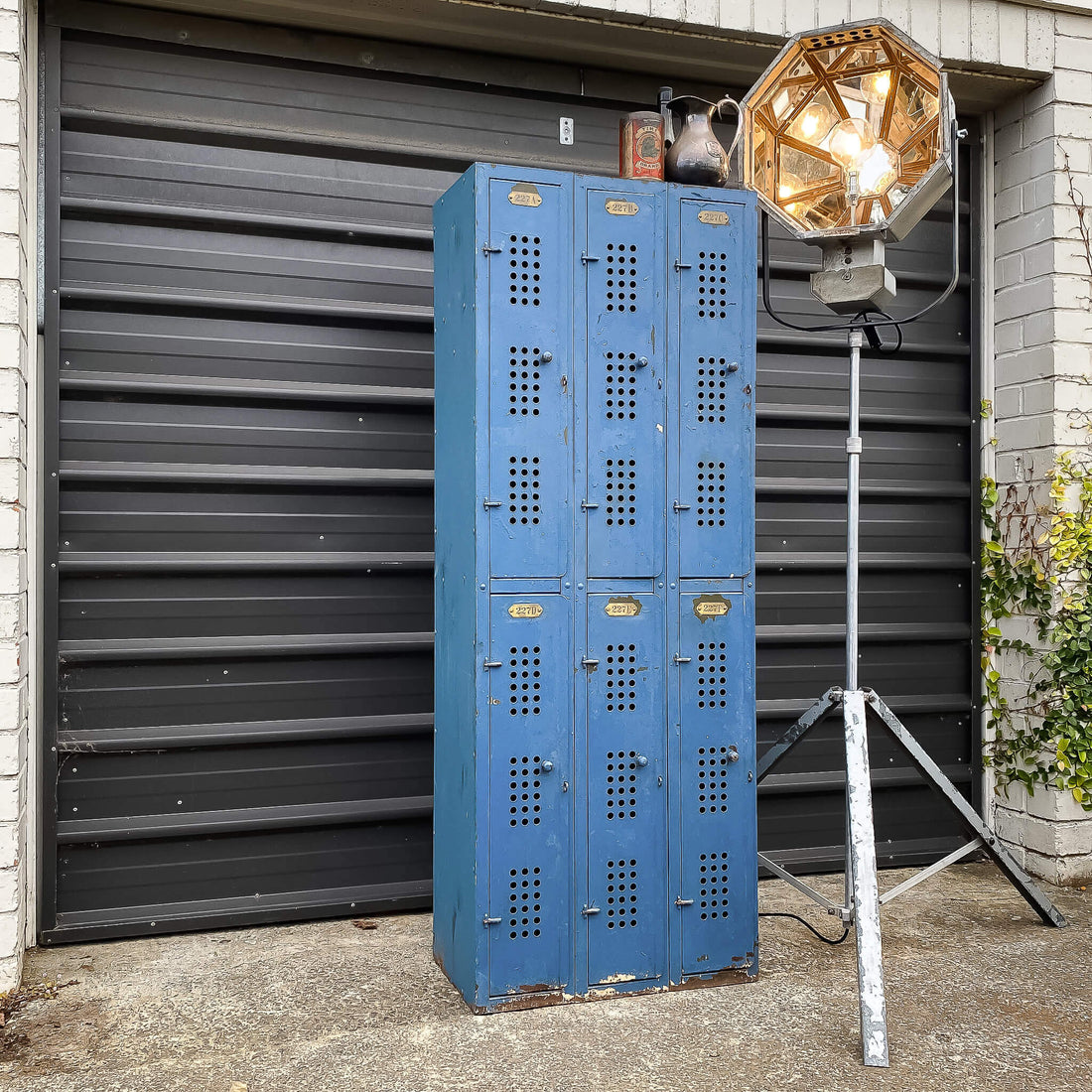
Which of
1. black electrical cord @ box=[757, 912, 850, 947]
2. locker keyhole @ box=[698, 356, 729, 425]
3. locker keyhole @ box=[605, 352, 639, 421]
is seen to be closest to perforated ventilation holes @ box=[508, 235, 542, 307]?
locker keyhole @ box=[605, 352, 639, 421]

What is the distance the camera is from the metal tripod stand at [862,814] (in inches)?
111

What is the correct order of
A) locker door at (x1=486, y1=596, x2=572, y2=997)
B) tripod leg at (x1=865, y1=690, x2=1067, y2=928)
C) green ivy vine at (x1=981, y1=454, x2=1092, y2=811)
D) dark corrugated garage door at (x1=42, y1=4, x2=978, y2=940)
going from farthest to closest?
green ivy vine at (x1=981, y1=454, x2=1092, y2=811), dark corrugated garage door at (x1=42, y1=4, x2=978, y2=940), tripod leg at (x1=865, y1=690, x2=1067, y2=928), locker door at (x1=486, y1=596, x2=572, y2=997)

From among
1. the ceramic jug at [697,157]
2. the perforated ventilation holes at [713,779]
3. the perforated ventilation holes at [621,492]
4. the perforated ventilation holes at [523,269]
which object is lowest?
the perforated ventilation holes at [713,779]

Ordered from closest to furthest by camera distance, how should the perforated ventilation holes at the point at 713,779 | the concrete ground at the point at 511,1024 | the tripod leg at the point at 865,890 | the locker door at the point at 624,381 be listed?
the concrete ground at the point at 511,1024
the tripod leg at the point at 865,890
the locker door at the point at 624,381
the perforated ventilation holes at the point at 713,779

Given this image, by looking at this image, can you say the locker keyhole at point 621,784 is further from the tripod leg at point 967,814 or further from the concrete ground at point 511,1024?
the tripod leg at point 967,814

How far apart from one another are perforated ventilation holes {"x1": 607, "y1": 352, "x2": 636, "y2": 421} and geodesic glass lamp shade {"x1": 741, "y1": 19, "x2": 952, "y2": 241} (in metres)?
0.71

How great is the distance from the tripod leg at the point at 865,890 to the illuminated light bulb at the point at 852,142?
5.62ft

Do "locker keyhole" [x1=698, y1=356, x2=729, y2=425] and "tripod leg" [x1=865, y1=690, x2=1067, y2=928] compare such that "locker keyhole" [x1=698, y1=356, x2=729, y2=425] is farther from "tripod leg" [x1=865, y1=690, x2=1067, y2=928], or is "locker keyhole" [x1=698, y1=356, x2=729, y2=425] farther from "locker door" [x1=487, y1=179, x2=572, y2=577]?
"tripod leg" [x1=865, y1=690, x2=1067, y2=928]

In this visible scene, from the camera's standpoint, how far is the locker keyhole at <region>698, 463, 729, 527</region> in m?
3.22

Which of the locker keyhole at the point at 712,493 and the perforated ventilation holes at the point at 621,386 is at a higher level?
the perforated ventilation holes at the point at 621,386

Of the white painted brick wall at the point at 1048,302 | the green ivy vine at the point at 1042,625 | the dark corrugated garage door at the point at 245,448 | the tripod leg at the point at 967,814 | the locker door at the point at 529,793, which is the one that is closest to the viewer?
the locker door at the point at 529,793

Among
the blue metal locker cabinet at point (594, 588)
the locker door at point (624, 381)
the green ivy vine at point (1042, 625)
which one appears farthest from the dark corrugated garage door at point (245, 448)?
the green ivy vine at point (1042, 625)

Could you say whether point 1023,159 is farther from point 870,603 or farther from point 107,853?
point 107,853

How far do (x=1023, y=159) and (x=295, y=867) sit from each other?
167 inches
